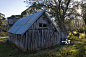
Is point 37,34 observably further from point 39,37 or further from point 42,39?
point 42,39

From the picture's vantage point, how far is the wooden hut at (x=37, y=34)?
36.1 ft

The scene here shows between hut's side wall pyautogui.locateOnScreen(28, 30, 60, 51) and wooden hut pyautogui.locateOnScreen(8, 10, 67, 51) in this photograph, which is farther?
hut's side wall pyautogui.locateOnScreen(28, 30, 60, 51)

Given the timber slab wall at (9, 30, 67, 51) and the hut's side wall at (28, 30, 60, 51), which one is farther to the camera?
the hut's side wall at (28, 30, 60, 51)

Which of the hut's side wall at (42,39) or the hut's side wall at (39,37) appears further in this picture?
the hut's side wall at (42,39)

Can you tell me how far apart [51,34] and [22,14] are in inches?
734

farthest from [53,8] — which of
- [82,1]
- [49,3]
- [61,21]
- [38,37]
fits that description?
[38,37]

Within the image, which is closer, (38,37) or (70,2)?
(38,37)

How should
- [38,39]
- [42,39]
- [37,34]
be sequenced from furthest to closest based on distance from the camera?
[42,39] → [38,39] → [37,34]

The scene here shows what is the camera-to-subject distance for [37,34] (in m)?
11.9

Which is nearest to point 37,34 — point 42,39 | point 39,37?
point 39,37

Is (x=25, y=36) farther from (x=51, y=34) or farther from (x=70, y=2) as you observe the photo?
(x=70, y=2)

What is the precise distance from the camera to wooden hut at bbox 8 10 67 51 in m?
11.0

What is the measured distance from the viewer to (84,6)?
76.2ft

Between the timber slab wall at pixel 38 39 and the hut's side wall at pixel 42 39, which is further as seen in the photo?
the hut's side wall at pixel 42 39
